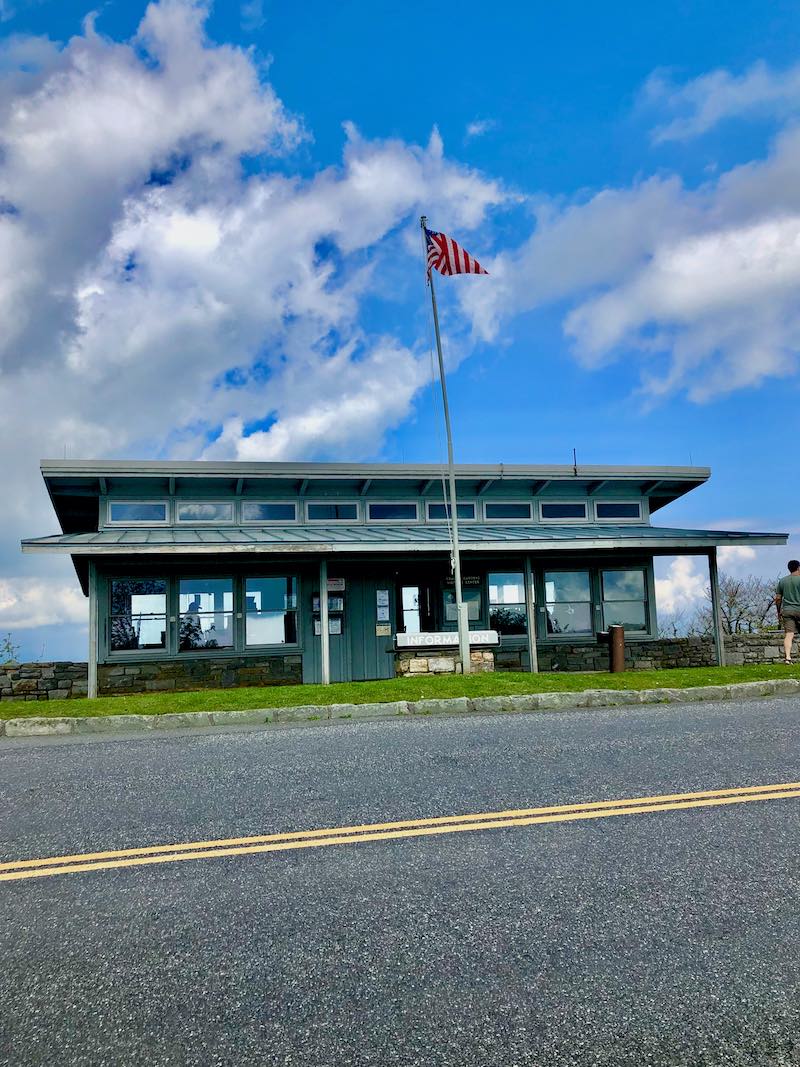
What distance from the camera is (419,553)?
18.9 metres

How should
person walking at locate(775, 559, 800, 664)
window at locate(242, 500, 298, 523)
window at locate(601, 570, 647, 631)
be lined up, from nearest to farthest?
person walking at locate(775, 559, 800, 664)
window at locate(242, 500, 298, 523)
window at locate(601, 570, 647, 631)

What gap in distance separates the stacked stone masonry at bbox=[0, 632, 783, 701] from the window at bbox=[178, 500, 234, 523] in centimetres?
373

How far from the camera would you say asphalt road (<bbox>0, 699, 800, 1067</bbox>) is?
298 cm

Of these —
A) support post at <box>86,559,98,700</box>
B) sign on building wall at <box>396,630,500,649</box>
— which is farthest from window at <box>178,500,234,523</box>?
sign on building wall at <box>396,630,500,649</box>

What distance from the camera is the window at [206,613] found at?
18.5 m

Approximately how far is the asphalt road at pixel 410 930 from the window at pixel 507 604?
1371cm

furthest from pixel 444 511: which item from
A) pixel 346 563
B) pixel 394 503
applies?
pixel 346 563

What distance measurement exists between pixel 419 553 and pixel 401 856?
14.2 metres

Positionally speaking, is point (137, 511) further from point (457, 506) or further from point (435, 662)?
point (435, 662)

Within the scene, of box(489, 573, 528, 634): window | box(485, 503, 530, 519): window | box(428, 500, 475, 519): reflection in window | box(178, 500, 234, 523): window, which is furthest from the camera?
box(485, 503, 530, 519): window

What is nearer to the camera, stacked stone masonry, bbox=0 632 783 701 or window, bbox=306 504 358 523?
stacked stone masonry, bbox=0 632 783 701

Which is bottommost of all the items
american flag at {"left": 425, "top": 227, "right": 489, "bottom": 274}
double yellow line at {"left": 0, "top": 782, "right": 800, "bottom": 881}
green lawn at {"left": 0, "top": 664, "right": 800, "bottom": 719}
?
double yellow line at {"left": 0, "top": 782, "right": 800, "bottom": 881}

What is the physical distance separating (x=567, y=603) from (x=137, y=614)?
10764 millimetres

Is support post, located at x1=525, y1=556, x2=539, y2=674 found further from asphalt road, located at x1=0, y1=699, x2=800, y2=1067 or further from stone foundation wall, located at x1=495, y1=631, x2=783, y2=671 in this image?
asphalt road, located at x1=0, y1=699, x2=800, y2=1067
